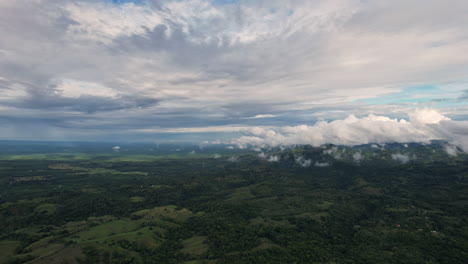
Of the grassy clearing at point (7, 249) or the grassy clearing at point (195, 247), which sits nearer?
the grassy clearing at point (7, 249)

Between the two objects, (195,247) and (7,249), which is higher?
(7,249)

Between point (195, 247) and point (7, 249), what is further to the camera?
point (195, 247)

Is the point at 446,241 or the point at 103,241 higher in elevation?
the point at 103,241

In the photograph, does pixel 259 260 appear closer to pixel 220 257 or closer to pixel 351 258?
pixel 220 257

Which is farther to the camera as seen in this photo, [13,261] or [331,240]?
[331,240]

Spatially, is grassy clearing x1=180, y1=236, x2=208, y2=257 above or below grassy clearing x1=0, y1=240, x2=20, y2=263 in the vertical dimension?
below

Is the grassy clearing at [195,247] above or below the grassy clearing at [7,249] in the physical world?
below

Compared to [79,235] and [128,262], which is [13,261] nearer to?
[79,235]

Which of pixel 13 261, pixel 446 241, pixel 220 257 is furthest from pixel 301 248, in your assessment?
pixel 13 261

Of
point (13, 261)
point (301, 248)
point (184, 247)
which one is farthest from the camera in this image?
point (184, 247)

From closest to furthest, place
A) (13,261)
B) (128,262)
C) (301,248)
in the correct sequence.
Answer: (13,261)
(128,262)
(301,248)

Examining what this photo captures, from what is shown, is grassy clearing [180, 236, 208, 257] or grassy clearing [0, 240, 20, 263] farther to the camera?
grassy clearing [180, 236, 208, 257]
